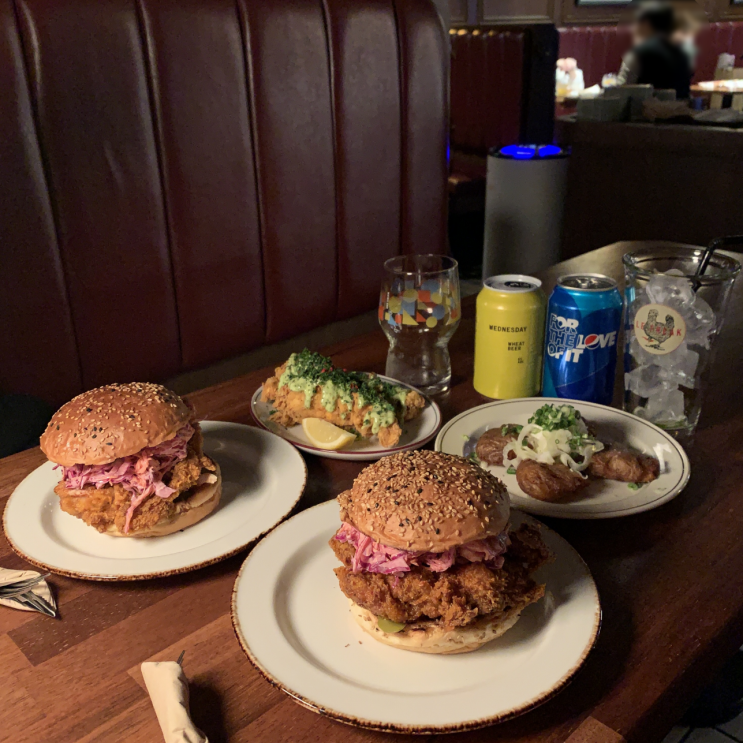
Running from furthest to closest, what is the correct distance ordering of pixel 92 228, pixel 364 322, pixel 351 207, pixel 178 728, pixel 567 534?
pixel 364 322
pixel 351 207
pixel 92 228
pixel 567 534
pixel 178 728

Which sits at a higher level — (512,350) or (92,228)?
(92,228)

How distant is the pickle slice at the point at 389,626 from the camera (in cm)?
83

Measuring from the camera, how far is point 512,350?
55.6 inches

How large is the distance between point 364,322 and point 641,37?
8.14ft

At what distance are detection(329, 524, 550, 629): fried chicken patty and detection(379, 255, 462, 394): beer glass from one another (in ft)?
2.28

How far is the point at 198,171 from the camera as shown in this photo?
204 cm

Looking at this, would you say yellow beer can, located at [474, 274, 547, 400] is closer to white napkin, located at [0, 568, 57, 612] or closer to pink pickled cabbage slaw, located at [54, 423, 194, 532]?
pink pickled cabbage slaw, located at [54, 423, 194, 532]

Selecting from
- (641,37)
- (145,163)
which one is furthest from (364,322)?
(641,37)

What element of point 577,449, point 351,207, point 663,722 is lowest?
point 663,722

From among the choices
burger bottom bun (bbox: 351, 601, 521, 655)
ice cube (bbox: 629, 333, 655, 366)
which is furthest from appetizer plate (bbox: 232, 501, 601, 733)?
ice cube (bbox: 629, 333, 655, 366)

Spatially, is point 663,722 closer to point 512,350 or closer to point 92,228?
point 512,350

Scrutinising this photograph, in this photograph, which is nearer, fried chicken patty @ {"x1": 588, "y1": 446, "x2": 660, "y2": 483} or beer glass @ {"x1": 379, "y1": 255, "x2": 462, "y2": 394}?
fried chicken patty @ {"x1": 588, "y1": 446, "x2": 660, "y2": 483}

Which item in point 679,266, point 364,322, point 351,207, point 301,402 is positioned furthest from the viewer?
point 364,322

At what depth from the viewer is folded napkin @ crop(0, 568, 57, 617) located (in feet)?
2.98
